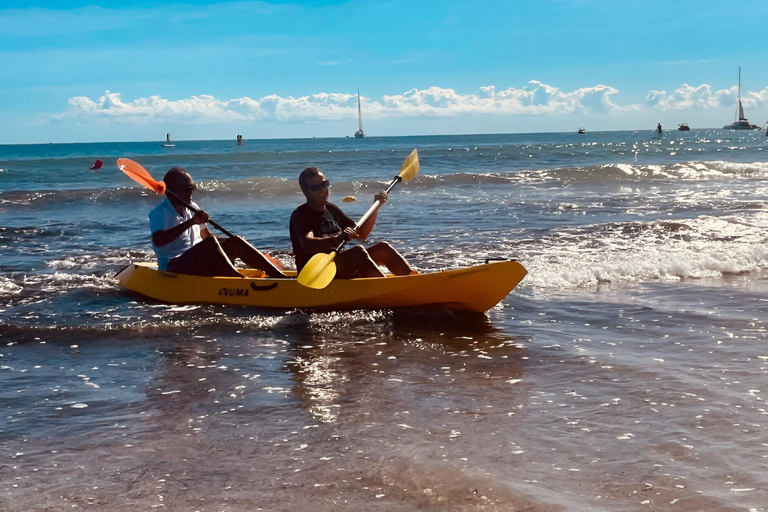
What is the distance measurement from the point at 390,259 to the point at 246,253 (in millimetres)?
1513

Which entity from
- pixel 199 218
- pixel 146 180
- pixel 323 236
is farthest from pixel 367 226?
pixel 146 180

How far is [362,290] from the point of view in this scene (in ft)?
21.3

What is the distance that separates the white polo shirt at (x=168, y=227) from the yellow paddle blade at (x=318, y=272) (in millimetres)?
1641

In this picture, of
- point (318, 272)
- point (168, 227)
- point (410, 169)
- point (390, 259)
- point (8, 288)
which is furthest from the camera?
point (410, 169)

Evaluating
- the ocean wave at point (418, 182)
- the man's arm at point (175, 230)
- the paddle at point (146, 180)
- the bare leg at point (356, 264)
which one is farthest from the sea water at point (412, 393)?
the ocean wave at point (418, 182)

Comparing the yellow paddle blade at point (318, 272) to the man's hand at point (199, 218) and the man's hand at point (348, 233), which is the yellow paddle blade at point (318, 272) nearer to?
the man's hand at point (348, 233)

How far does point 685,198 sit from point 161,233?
13.9 metres

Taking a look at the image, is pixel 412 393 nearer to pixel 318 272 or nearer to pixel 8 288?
pixel 318 272

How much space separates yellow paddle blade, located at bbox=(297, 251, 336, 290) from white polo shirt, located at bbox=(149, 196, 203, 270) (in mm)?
1641

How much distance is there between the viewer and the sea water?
3160mm

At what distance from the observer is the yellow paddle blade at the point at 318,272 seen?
20.0 feet

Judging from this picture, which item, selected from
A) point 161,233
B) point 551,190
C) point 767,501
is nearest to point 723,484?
point 767,501

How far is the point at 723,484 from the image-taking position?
10.1 feet

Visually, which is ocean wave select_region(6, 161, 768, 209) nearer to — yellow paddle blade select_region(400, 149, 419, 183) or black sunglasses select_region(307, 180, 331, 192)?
yellow paddle blade select_region(400, 149, 419, 183)
